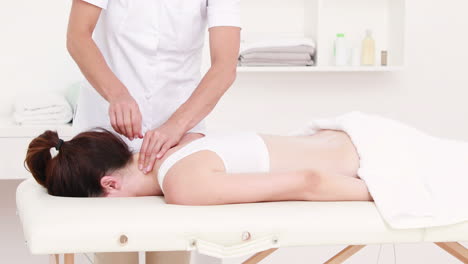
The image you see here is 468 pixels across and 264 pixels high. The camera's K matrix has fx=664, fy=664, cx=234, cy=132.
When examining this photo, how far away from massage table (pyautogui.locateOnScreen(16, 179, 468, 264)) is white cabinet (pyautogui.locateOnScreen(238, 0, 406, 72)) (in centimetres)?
174

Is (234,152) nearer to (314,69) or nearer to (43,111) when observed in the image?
(43,111)

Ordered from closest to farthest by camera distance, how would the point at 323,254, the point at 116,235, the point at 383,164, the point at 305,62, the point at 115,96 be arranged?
the point at 116,235 < the point at 383,164 < the point at 115,96 < the point at 305,62 < the point at 323,254

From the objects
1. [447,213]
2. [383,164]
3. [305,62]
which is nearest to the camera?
[447,213]

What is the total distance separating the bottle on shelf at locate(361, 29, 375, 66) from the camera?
2879 mm

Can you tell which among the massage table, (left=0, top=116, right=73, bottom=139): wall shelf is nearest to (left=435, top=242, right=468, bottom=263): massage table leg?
the massage table

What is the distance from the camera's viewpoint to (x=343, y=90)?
9.86ft

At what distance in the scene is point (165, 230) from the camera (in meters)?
1.17

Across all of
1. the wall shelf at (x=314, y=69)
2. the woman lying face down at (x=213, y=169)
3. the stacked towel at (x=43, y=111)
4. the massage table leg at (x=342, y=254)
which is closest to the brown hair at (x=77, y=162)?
the woman lying face down at (x=213, y=169)

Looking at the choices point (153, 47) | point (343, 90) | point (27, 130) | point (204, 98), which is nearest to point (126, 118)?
point (204, 98)

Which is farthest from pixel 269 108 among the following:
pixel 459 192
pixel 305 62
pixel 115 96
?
pixel 459 192

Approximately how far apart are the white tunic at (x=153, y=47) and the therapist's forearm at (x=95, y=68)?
124 millimetres

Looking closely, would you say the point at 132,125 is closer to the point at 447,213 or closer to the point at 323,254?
the point at 447,213

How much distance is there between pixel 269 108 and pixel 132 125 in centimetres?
155

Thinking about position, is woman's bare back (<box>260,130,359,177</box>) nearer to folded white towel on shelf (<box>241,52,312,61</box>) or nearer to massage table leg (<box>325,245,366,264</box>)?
massage table leg (<box>325,245,366,264</box>)
